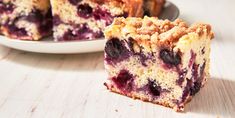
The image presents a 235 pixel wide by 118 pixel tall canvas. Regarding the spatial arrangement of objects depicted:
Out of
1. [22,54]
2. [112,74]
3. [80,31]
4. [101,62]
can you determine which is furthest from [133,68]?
[22,54]

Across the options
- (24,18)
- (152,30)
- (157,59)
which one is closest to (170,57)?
(157,59)

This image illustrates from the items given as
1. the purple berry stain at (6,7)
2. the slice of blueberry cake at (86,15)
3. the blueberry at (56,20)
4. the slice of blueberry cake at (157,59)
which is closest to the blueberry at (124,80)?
the slice of blueberry cake at (157,59)

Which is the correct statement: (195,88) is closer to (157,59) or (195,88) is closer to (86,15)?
(157,59)

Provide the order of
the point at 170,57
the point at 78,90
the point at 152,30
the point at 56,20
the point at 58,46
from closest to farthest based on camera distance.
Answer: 1. the point at 170,57
2. the point at 152,30
3. the point at 78,90
4. the point at 58,46
5. the point at 56,20

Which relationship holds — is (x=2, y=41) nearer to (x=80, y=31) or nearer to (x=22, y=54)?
(x=22, y=54)

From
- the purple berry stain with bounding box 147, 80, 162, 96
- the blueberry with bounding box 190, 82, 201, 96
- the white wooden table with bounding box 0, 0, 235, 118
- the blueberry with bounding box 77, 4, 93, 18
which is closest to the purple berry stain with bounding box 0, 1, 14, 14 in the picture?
the white wooden table with bounding box 0, 0, 235, 118

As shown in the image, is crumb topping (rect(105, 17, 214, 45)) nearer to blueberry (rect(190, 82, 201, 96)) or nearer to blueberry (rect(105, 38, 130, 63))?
blueberry (rect(105, 38, 130, 63))
